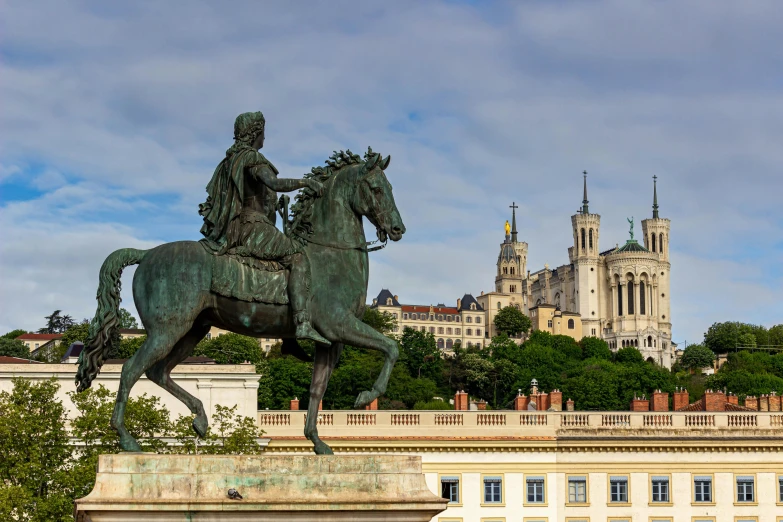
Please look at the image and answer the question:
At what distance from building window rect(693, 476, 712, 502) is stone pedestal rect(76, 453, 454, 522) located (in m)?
45.6

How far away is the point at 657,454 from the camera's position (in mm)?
56438

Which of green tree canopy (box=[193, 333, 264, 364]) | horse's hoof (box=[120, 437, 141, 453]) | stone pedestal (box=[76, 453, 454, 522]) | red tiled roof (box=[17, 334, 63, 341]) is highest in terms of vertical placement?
red tiled roof (box=[17, 334, 63, 341])

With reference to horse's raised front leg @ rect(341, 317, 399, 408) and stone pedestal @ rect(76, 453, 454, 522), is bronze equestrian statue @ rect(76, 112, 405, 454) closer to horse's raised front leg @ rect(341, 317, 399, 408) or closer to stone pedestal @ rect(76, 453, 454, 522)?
horse's raised front leg @ rect(341, 317, 399, 408)

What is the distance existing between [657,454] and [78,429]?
80.0ft

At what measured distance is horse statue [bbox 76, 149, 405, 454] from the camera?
44.2 ft

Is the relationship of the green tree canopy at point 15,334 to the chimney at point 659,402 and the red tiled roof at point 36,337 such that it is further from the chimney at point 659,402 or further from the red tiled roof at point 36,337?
the chimney at point 659,402

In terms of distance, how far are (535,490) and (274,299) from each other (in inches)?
1736

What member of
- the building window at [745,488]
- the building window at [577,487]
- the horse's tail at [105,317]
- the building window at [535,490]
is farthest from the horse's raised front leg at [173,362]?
the building window at [745,488]

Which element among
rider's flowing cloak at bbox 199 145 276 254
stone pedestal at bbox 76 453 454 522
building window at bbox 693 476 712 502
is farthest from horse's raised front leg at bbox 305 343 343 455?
building window at bbox 693 476 712 502

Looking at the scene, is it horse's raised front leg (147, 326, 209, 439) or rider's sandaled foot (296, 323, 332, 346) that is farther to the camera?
horse's raised front leg (147, 326, 209, 439)

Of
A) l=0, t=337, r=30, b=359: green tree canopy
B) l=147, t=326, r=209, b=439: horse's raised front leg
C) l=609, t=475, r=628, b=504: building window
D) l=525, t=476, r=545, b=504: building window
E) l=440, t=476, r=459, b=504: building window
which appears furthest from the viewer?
l=0, t=337, r=30, b=359: green tree canopy

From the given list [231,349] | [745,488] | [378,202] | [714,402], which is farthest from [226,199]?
[231,349]

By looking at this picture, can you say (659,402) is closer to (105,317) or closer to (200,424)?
(200,424)

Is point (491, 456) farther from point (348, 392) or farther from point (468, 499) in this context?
point (348, 392)
